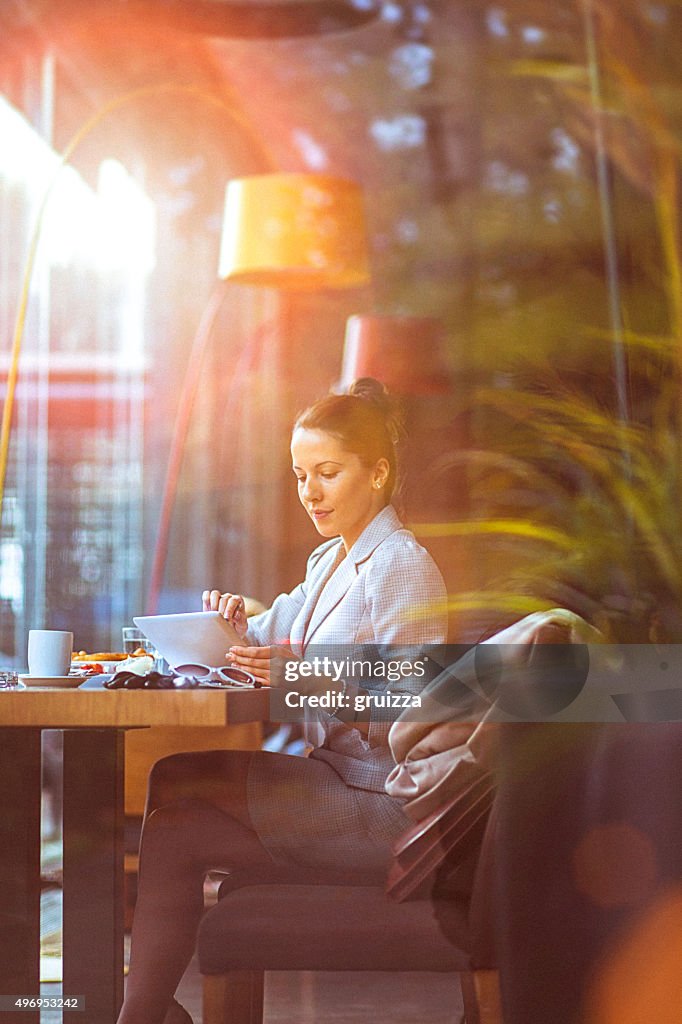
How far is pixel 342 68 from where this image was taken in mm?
2914

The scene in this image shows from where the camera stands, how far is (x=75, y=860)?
1826 mm

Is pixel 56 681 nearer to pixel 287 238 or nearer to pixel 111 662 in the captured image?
pixel 111 662

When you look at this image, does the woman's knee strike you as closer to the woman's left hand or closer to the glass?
the woman's left hand

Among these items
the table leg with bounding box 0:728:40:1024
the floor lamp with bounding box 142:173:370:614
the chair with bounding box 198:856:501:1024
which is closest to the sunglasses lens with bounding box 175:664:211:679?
the table leg with bounding box 0:728:40:1024

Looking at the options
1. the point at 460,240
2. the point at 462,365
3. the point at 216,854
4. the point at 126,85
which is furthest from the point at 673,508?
the point at 126,85

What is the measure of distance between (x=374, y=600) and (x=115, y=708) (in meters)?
0.54

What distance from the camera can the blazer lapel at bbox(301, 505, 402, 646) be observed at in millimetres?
2070

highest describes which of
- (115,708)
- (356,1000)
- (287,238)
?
(287,238)

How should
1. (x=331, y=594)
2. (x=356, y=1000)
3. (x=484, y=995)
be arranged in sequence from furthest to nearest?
(x=356, y=1000) < (x=331, y=594) < (x=484, y=995)

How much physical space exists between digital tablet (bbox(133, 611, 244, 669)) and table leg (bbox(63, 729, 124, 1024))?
0.15 m

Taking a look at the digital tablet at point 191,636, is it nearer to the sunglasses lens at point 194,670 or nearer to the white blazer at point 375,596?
the sunglasses lens at point 194,670

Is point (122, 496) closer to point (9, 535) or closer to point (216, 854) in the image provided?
point (9, 535)

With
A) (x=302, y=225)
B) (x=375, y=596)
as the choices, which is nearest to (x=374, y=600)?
(x=375, y=596)

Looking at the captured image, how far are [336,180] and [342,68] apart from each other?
0.26m
